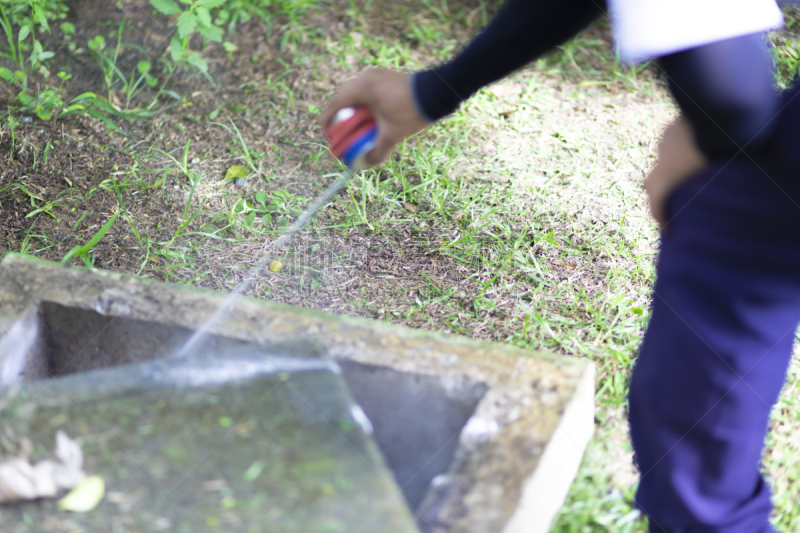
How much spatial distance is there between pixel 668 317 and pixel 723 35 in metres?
0.43

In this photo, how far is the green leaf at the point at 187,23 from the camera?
2487mm

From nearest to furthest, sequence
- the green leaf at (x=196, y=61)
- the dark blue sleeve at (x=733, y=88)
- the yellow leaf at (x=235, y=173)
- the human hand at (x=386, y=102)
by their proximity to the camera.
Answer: the dark blue sleeve at (x=733, y=88) < the human hand at (x=386, y=102) < the yellow leaf at (x=235, y=173) < the green leaf at (x=196, y=61)

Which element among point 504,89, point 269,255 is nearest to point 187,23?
point 269,255

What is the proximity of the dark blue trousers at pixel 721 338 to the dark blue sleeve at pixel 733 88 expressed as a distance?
0.03 m

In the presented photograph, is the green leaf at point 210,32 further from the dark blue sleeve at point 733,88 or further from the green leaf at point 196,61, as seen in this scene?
the dark blue sleeve at point 733,88

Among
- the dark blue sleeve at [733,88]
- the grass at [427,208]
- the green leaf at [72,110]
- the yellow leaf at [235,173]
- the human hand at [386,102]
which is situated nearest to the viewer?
the dark blue sleeve at [733,88]

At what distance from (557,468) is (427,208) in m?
1.21

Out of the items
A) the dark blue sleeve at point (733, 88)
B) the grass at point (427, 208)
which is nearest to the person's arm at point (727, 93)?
the dark blue sleeve at point (733, 88)

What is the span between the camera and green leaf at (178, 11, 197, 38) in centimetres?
249

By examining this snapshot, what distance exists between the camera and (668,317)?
3.64 feet

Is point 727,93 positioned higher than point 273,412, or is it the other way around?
point 727,93

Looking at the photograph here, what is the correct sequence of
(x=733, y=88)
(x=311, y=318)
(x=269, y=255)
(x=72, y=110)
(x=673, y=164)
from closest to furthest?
1. (x=733, y=88)
2. (x=673, y=164)
3. (x=311, y=318)
4. (x=269, y=255)
5. (x=72, y=110)

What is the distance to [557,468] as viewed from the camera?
1316 millimetres

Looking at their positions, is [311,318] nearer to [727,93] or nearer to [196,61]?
[727,93]
